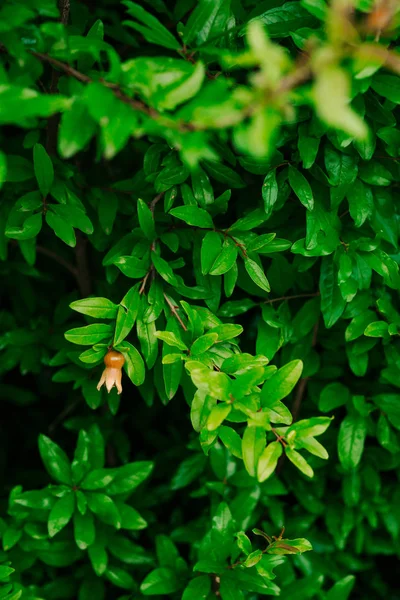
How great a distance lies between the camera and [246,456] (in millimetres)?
1061

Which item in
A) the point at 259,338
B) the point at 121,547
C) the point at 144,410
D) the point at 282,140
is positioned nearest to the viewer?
the point at 282,140

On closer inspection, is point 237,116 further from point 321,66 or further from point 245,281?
point 245,281

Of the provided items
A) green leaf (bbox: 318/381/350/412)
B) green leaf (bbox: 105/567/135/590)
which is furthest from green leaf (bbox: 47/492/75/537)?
green leaf (bbox: 318/381/350/412)

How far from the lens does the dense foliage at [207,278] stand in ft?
2.92

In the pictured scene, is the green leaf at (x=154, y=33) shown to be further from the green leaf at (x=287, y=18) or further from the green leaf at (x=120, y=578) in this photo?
the green leaf at (x=120, y=578)

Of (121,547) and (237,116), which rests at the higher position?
(237,116)

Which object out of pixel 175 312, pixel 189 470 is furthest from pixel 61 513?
pixel 175 312

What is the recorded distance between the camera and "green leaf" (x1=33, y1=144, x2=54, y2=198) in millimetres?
1254

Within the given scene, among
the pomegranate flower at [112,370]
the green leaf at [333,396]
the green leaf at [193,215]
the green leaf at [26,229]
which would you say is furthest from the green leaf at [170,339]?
the green leaf at [333,396]

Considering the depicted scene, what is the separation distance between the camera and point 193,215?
1262 mm

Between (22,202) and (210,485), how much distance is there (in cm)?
83

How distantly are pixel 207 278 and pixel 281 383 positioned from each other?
1.18ft

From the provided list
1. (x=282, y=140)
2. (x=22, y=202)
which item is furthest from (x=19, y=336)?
(x=282, y=140)

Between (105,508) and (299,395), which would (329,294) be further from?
(105,508)
